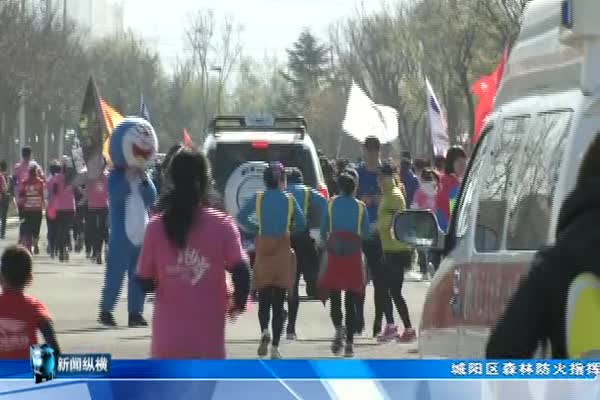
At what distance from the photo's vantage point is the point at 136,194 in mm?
14922

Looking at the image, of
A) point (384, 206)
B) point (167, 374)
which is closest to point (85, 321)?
point (384, 206)

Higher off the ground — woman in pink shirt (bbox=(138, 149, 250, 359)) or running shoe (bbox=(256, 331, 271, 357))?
woman in pink shirt (bbox=(138, 149, 250, 359))

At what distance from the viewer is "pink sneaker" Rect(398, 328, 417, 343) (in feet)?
51.1

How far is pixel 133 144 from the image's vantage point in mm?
14617

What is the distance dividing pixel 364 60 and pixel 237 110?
45.0 metres

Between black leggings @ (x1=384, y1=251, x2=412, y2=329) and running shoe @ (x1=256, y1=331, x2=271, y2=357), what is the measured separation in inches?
78.4

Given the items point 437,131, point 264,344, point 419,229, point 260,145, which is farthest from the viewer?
point 437,131

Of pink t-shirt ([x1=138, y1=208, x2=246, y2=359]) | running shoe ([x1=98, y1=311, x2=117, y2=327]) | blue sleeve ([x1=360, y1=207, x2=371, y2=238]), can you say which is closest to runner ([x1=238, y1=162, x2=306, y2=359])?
blue sleeve ([x1=360, y1=207, x2=371, y2=238])

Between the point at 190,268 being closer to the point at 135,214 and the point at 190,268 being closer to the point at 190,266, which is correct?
the point at 190,266

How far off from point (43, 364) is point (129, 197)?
37.0ft

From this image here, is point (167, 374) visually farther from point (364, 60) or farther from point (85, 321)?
point (364, 60)

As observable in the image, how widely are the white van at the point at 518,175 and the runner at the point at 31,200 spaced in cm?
2187

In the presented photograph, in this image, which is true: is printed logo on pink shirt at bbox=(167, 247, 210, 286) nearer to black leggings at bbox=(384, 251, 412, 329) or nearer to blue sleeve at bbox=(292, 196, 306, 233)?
blue sleeve at bbox=(292, 196, 306, 233)

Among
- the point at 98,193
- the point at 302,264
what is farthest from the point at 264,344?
the point at 98,193
